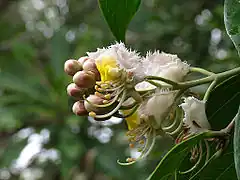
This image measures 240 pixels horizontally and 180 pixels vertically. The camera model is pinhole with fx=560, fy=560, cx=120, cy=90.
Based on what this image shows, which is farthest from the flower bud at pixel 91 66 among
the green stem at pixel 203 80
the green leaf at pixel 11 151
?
the green leaf at pixel 11 151

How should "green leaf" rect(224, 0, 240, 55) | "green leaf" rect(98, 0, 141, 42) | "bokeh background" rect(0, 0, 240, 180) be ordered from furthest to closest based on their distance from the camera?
"bokeh background" rect(0, 0, 240, 180), "green leaf" rect(98, 0, 141, 42), "green leaf" rect(224, 0, 240, 55)

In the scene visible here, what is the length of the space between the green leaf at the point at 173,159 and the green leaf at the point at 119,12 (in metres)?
0.28

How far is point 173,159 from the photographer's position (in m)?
0.85

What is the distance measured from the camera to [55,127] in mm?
2312

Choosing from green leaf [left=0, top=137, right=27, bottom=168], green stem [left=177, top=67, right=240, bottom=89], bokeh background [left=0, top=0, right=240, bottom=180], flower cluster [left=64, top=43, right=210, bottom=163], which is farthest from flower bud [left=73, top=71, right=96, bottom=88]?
green leaf [left=0, top=137, right=27, bottom=168]

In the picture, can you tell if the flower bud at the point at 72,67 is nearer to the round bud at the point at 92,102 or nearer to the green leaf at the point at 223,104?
the round bud at the point at 92,102

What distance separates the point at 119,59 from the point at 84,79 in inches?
2.6

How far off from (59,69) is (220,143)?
160cm

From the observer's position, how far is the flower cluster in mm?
826

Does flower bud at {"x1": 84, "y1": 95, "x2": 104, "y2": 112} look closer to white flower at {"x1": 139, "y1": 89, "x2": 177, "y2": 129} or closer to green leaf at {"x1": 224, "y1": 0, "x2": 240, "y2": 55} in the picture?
white flower at {"x1": 139, "y1": 89, "x2": 177, "y2": 129}

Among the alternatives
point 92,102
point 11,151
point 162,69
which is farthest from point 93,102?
point 11,151

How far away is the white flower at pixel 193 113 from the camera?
823mm

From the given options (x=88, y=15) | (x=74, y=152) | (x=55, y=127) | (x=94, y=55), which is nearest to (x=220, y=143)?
(x=94, y=55)

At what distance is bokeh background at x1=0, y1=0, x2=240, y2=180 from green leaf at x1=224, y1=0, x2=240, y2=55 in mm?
1396
